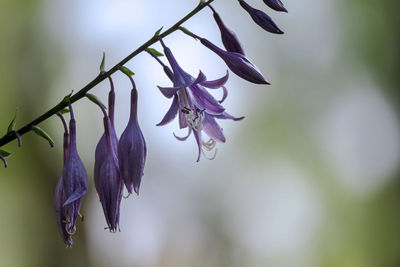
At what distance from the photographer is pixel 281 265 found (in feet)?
18.3

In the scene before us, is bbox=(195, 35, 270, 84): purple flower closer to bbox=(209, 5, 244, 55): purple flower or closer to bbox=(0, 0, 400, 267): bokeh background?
bbox=(209, 5, 244, 55): purple flower

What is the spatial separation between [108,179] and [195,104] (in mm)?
259

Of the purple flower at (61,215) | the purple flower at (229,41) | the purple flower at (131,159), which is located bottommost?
the purple flower at (61,215)

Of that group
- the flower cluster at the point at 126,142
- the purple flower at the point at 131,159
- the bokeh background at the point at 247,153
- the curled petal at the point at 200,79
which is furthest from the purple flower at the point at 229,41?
the bokeh background at the point at 247,153

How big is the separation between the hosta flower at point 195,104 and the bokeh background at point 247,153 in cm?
270

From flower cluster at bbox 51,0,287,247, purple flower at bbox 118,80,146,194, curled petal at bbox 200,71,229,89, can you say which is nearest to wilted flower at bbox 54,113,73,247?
flower cluster at bbox 51,0,287,247

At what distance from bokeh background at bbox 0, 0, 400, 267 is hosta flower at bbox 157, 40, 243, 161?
2705mm

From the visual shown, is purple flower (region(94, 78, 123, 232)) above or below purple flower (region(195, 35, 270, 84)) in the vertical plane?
below

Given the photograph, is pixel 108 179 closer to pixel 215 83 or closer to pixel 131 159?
pixel 131 159

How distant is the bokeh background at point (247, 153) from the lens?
171 inches

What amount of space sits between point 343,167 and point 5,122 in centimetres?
373

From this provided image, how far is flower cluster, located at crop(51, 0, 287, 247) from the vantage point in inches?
40.6

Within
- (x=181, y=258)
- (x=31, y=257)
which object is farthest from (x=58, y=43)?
(x=181, y=258)

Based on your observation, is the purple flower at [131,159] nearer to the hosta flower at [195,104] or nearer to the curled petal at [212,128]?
the hosta flower at [195,104]
